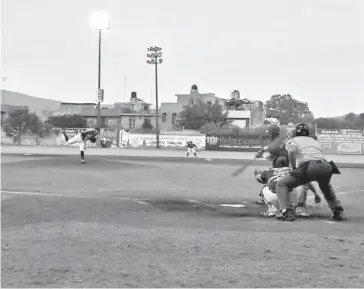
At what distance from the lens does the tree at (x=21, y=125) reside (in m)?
60.8

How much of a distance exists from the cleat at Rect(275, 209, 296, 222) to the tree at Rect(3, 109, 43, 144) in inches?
2186

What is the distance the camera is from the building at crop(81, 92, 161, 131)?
98875mm

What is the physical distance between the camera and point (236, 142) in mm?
56500

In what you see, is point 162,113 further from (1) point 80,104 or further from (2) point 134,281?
(2) point 134,281

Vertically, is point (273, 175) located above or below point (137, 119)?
below

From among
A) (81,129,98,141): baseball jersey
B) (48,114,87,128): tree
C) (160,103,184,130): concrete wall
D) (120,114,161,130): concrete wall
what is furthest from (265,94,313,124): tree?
(81,129,98,141): baseball jersey

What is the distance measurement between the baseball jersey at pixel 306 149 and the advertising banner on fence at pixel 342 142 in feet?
155

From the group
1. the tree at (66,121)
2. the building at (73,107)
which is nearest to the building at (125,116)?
the tree at (66,121)

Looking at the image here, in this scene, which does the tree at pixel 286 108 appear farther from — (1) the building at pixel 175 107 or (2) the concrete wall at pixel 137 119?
(2) the concrete wall at pixel 137 119

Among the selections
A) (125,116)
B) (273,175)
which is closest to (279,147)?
(273,175)

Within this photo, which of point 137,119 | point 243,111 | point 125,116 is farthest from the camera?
point 125,116

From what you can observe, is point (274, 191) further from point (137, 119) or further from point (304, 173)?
point (137, 119)

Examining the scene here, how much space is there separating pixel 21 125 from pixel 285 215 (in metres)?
57.9

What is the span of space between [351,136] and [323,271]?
5180cm
